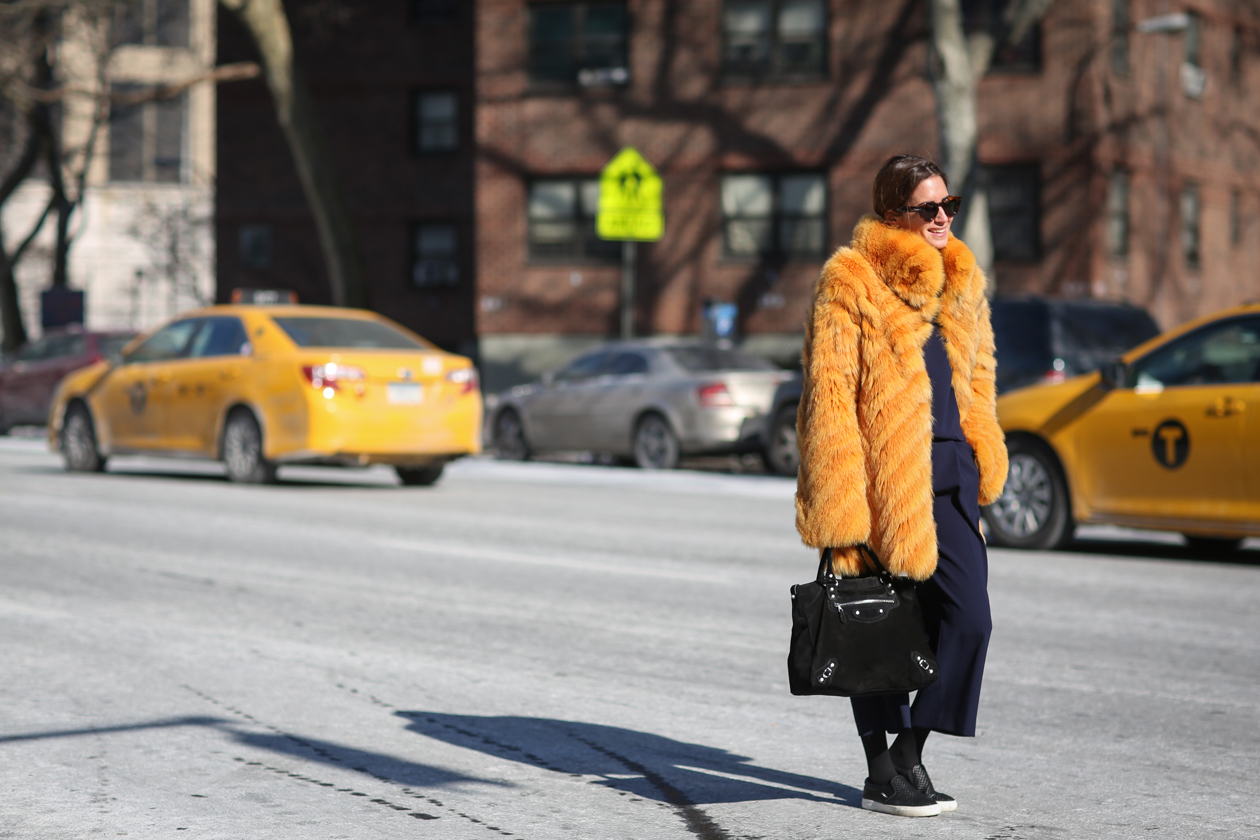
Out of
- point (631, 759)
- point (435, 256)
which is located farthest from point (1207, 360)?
point (435, 256)

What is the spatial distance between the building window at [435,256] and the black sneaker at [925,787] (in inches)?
1286

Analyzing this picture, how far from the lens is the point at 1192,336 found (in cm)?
1052

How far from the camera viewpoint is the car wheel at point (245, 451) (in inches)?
610

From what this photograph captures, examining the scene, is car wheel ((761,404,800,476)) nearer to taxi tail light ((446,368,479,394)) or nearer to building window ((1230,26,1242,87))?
taxi tail light ((446,368,479,394))

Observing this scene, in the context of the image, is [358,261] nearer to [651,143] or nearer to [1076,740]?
[651,143]

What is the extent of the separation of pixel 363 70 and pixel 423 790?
111ft

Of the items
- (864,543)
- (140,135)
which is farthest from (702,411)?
(140,135)

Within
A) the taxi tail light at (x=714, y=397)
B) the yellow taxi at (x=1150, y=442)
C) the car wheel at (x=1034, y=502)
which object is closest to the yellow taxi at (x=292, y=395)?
the taxi tail light at (x=714, y=397)

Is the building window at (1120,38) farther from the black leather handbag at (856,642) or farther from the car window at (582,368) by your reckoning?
the black leather handbag at (856,642)

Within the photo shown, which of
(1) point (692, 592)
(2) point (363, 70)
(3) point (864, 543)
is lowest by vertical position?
(1) point (692, 592)

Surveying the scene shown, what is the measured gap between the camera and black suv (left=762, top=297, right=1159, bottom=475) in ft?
50.6

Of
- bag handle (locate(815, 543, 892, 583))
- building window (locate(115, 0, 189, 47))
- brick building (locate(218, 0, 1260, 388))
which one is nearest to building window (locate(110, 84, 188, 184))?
building window (locate(115, 0, 189, 47))

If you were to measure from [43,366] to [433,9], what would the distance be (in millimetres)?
14250

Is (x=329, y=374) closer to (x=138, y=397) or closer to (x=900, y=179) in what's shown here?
(x=138, y=397)
